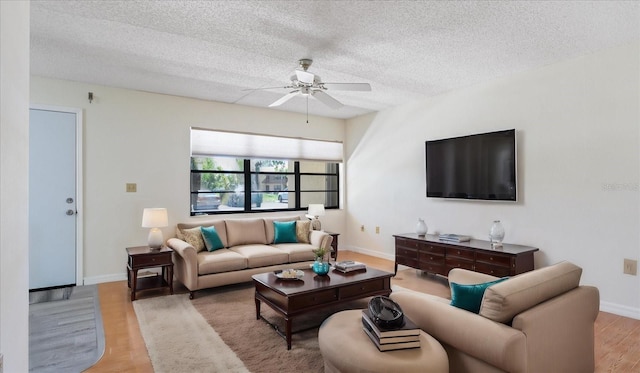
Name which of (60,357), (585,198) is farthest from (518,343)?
(60,357)

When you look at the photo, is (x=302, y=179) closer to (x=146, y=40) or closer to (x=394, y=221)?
(x=394, y=221)

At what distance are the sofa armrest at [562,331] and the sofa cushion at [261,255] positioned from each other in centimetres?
313

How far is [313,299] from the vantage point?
9.62 feet

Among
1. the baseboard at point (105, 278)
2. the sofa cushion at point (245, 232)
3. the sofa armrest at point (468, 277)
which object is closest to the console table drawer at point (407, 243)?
the sofa cushion at point (245, 232)

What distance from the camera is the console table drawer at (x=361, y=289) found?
10.3 feet

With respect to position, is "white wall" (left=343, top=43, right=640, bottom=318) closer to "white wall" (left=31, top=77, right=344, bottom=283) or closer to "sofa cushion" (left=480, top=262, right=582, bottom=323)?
"sofa cushion" (left=480, top=262, right=582, bottom=323)

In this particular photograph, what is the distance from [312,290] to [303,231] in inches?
90.7

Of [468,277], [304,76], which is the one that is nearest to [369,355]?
[468,277]

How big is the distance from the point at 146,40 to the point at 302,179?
148 inches

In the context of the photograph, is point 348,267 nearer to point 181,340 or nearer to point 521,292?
point 181,340

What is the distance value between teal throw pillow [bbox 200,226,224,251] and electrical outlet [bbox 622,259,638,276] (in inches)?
174

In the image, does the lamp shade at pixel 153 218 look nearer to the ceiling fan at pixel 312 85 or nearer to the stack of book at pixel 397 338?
the ceiling fan at pixel 312 85

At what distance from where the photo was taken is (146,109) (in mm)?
4836

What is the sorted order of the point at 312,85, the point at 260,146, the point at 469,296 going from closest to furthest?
the point at 469,296, the point at 312,85, the point at 260,146
